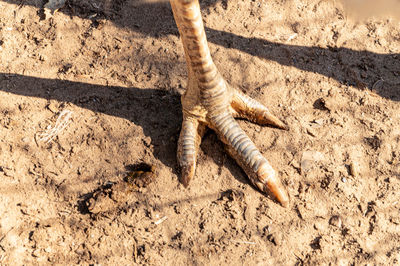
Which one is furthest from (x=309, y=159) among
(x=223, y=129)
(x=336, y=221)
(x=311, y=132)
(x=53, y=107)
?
(x=53, y=107)

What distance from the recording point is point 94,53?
3557 millimetres

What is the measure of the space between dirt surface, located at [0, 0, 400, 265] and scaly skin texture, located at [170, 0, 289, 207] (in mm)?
118

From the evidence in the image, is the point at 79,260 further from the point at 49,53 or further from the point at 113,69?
the point at 49,53

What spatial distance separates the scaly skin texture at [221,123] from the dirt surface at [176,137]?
12 cm

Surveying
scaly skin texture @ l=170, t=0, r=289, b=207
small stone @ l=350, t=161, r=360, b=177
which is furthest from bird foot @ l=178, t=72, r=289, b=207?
small stone @ l=350, t=161, r=360, b=177

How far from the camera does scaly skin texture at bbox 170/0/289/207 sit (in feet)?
8.93

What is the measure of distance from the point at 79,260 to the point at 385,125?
9.79ft

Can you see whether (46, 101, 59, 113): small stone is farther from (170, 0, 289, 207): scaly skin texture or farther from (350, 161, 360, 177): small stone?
(350, 161, 360, 177): small stone

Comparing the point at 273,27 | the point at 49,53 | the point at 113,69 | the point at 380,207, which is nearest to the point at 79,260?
the point at 113,69

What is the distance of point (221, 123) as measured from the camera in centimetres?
292

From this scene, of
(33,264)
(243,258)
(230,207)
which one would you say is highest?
(230,207)

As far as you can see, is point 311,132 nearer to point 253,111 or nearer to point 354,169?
point 354,169

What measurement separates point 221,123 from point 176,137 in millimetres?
465

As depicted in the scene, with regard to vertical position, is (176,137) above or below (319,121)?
below
